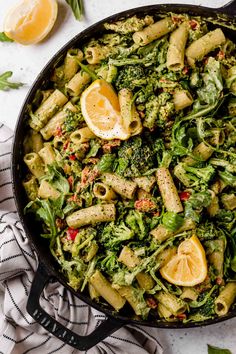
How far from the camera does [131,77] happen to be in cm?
256

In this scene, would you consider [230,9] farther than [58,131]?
No

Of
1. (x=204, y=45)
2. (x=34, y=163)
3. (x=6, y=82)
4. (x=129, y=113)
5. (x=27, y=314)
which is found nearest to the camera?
(x=129, y=113)

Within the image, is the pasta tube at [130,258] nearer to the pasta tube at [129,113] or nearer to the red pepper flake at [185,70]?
the pasta tube at [129,113]

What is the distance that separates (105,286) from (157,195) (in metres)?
0.44

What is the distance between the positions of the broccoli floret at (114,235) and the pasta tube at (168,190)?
0.20m

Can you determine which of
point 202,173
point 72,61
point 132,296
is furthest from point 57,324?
point 72,61

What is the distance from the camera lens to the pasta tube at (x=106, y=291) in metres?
2.57

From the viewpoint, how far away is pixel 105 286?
2590 millimetres

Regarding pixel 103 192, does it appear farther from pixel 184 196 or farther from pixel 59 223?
pixel 184 196

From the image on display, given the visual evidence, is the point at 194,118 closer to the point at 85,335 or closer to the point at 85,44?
the point at 85,44

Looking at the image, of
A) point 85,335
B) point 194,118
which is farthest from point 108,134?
point 85,335

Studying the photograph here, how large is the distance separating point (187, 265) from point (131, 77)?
805 mm

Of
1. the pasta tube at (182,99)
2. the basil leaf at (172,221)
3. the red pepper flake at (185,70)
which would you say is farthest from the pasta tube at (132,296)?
the red pepper flake at (185,70)

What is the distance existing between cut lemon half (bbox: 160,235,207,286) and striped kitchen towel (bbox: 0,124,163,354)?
0.45 metres
